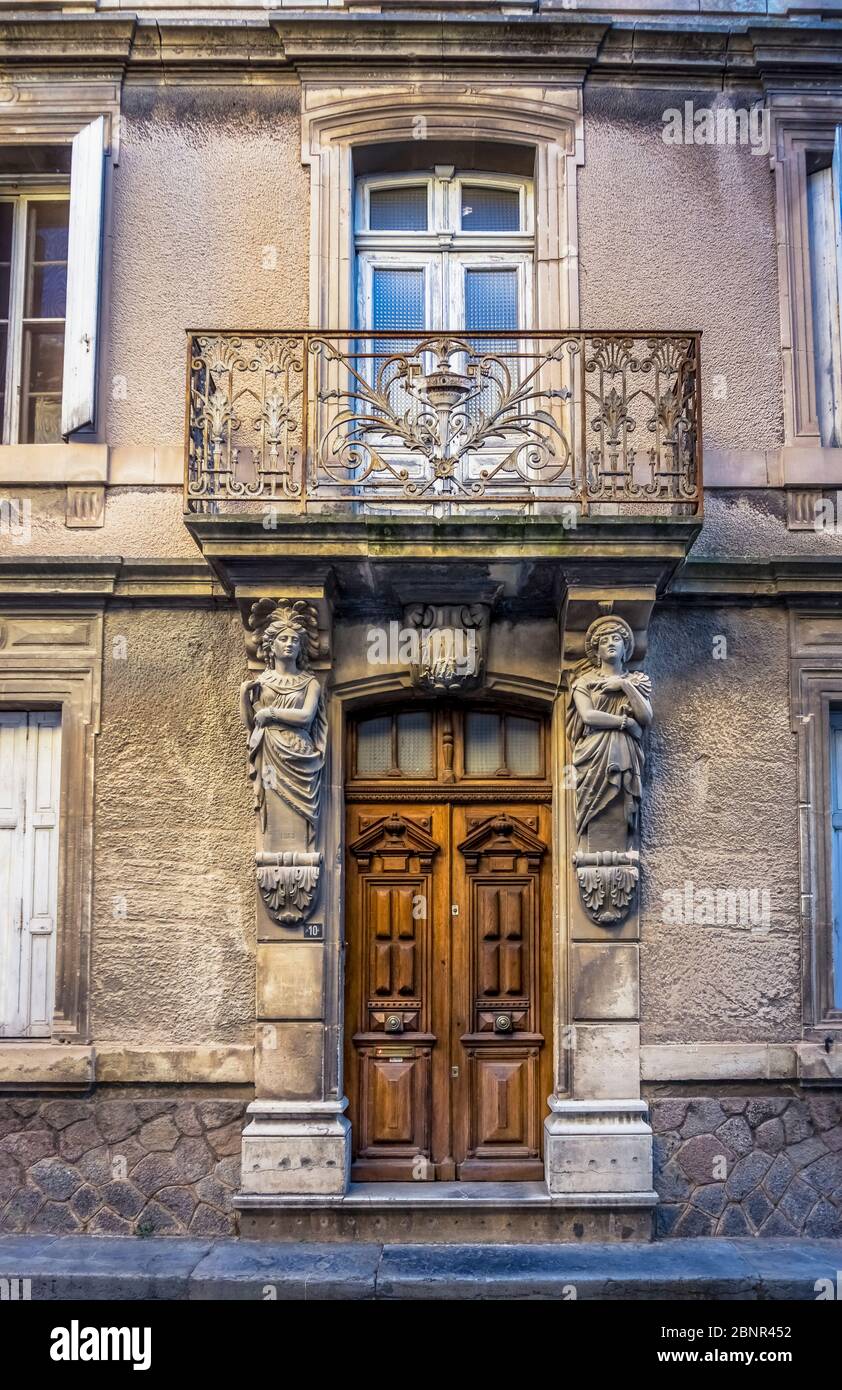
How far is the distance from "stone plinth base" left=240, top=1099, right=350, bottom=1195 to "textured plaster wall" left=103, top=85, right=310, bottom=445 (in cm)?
426

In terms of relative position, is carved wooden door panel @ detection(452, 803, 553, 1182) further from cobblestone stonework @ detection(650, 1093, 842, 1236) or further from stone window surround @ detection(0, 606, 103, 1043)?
stone window surround @ detection(0, 606, 103, 1043)

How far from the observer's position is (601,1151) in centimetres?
710

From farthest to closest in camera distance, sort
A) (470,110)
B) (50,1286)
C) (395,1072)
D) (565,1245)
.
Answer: (470,110) < (395,1072) < (565,1245) < (50,1286)

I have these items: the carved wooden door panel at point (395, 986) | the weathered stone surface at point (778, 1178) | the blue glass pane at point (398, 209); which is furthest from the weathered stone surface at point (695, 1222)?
the blue glass pane at point (398, 209)

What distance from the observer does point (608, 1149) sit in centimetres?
711

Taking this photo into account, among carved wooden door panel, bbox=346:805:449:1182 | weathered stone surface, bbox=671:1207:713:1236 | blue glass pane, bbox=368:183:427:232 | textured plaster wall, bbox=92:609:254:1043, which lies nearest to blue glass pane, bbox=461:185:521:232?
blue glass pane, bbox=368:183:427:232

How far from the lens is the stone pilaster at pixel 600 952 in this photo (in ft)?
23.5

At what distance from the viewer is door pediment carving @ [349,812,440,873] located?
7684mm

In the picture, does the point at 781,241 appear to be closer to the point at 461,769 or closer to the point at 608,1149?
the point at 461,769

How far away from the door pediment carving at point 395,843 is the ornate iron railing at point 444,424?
76.4 inches

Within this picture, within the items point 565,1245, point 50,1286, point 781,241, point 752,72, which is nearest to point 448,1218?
point 565,1245

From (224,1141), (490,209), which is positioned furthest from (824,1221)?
(490,209)

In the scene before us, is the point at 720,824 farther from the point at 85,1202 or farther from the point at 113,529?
the point at 85,1202

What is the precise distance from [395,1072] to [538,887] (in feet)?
4.66
